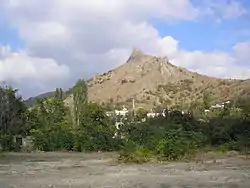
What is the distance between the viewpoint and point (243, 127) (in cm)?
3778

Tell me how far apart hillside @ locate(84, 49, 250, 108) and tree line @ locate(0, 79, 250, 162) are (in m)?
39.8

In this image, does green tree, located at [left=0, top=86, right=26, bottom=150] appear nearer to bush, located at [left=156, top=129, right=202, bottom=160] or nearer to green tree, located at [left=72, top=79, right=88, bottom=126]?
green tree, located at [left=72, top=79, right=88, bottom=126]

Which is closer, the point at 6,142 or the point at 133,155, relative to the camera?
the point at 133,155

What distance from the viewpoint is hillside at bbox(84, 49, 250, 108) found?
95438mm

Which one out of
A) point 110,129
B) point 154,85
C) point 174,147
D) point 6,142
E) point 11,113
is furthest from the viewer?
point 154,85

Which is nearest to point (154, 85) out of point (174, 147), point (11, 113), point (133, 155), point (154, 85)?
point (154, 85)

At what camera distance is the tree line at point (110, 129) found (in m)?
32.9

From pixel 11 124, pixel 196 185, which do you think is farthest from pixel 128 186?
pixel 11 124

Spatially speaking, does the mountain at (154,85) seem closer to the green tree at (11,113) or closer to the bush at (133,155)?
the green tree at (11,113)

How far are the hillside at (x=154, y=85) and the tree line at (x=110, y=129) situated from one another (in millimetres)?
39764

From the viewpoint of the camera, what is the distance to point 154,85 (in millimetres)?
122062

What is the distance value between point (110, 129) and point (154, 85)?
7924cm

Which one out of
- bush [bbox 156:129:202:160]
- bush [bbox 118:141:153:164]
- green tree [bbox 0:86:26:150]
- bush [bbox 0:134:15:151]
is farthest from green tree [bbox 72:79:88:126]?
bush [bbox 118:141:153:164]

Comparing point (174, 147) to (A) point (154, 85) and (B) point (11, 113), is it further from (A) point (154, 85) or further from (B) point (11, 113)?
(A) point (154, 85)
